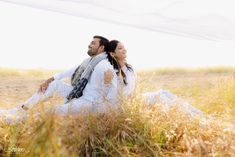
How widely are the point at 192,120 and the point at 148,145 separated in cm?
60

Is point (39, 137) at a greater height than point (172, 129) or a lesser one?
greater

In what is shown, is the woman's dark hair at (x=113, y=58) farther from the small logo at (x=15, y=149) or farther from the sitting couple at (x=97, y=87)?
the small logo at (x=15, y=149)

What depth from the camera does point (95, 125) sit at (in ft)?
15.6

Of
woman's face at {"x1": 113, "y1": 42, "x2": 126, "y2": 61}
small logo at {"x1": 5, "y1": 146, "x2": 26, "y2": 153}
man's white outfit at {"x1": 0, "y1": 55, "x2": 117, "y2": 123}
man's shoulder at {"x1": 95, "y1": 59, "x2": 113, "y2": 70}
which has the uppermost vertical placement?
woman's face at {"x1": 113, "y1": 42, "x2": 126, "y2": 61}

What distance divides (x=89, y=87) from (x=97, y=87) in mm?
142

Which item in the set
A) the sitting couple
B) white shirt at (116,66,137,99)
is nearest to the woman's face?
the sitting couple

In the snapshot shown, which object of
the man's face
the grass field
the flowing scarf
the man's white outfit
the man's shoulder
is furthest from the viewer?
the man's face

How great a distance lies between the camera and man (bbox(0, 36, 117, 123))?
5.21 meters

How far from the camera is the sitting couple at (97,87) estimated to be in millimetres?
5105

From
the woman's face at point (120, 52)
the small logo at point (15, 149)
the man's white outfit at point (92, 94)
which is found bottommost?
the small logo at point (15, 149)

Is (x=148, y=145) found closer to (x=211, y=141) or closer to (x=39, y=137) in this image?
(x=211, y=141)

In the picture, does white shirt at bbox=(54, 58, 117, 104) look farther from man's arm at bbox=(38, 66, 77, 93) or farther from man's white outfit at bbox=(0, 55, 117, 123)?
man's arm at bbox=(38, 66, 77, 93)

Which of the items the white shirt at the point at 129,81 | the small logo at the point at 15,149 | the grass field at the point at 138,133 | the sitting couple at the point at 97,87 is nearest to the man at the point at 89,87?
the sitting couple at the point at 97,87

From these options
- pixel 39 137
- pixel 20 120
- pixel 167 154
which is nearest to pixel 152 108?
pixel 167 154
